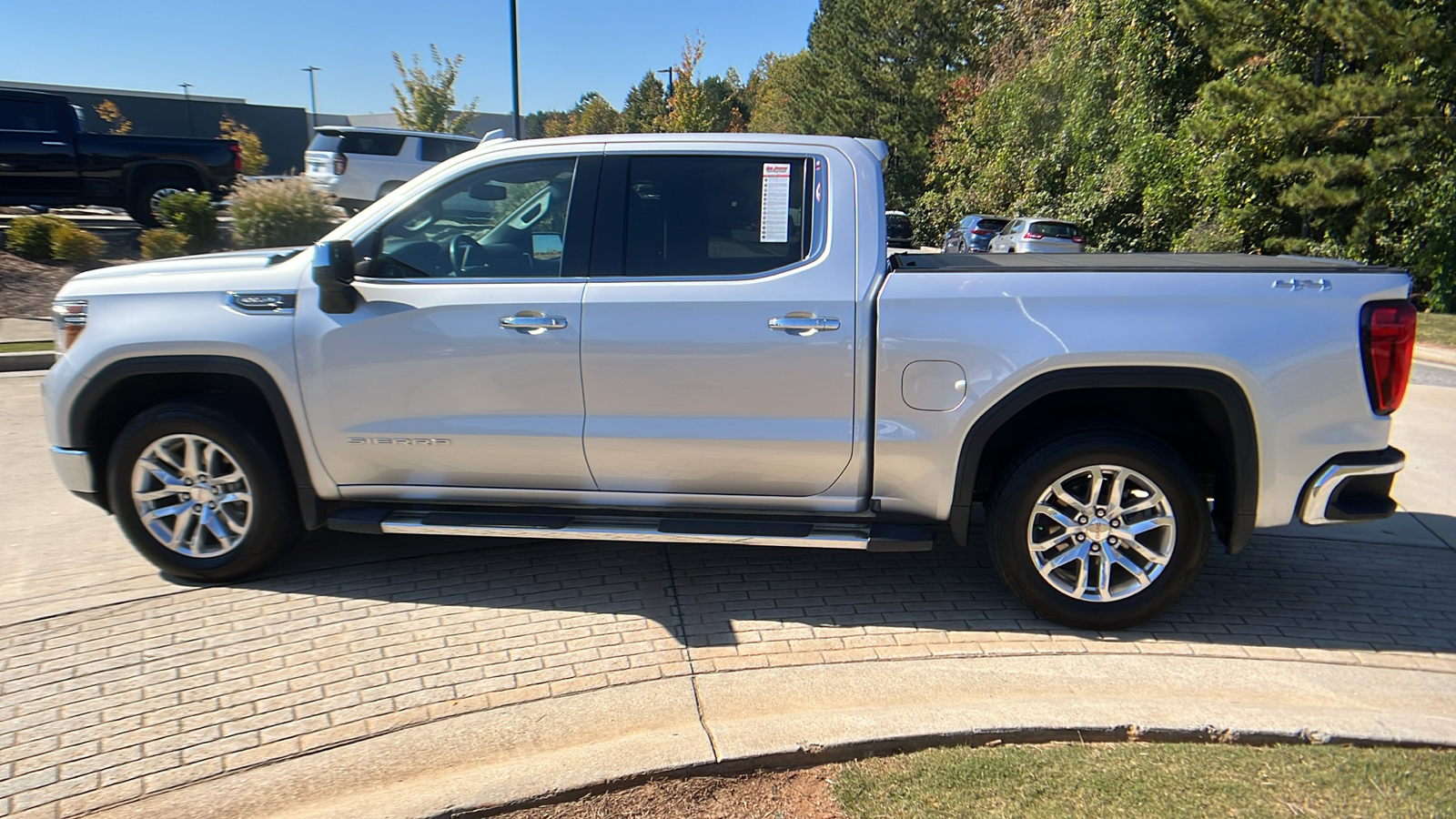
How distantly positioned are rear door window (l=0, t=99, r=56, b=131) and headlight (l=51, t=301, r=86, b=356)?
1318 cm

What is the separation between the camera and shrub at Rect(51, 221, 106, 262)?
1346 centimetres

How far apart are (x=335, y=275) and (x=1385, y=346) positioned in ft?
13.7

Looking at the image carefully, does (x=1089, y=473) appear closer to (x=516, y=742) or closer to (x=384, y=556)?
(x=516, y=742)

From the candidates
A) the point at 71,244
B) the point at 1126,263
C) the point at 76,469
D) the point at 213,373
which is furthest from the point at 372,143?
the point at 1126,263

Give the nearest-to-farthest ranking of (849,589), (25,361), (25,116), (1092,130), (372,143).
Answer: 1. (849,589)
2. (25,361)
3. (25,116)
4. (372,143)
5. (1092,130)

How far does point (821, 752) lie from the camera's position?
3.20 meters

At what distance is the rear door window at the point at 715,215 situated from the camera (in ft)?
13.6

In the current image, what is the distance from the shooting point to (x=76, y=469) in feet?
14.7

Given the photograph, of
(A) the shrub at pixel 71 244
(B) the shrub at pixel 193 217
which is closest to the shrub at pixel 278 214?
(B) the shrub at pixel 193 217

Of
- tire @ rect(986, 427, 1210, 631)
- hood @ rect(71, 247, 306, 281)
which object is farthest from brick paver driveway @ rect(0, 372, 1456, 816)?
hood @ rect(71, 247, 306, 281)

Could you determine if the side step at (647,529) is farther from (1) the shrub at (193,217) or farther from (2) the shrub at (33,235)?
(2) the shrub at (33,235)

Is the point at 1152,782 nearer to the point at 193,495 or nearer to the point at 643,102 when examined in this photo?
the point at 193,495

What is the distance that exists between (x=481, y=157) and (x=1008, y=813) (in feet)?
10.8

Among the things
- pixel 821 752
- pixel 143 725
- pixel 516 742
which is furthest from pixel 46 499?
pixel 821 752
